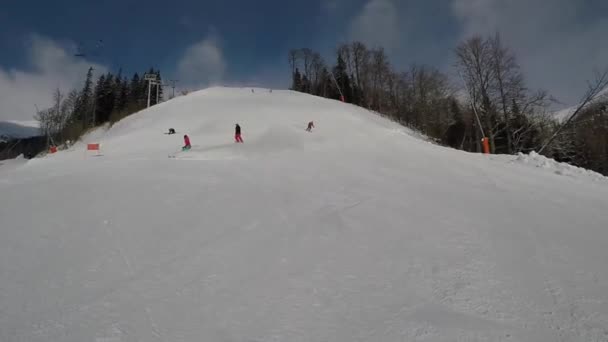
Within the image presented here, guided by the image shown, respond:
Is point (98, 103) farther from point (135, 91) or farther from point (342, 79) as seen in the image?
point (342, 79)

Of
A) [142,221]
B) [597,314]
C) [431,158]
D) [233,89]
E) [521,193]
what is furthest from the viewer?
[233,89]

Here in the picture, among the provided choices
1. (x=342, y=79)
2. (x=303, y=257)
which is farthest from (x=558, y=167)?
(x=342, y=79)

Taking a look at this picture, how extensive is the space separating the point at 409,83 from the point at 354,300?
61869 millimetres

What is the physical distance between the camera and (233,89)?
56250 millimetres

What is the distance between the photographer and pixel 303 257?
15.4ft

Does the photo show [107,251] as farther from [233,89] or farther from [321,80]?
[321,80]

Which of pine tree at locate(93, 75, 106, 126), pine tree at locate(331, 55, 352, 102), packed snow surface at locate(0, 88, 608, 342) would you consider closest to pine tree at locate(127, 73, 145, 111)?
pine tree at locate(93, 75, 106, 126)

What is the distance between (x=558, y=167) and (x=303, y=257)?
36.4 ft

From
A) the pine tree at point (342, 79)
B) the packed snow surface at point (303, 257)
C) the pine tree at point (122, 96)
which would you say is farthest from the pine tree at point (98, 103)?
the packed snow surface at point (303, 257)

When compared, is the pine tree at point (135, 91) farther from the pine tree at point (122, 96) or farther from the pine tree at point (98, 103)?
the pine tree at point (98, 103)

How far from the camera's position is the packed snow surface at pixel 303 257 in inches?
125

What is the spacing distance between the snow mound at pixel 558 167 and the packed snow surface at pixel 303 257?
12 cm

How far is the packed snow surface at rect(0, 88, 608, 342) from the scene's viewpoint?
317cm

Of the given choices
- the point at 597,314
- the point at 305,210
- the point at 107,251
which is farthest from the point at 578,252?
the point at 107,251
